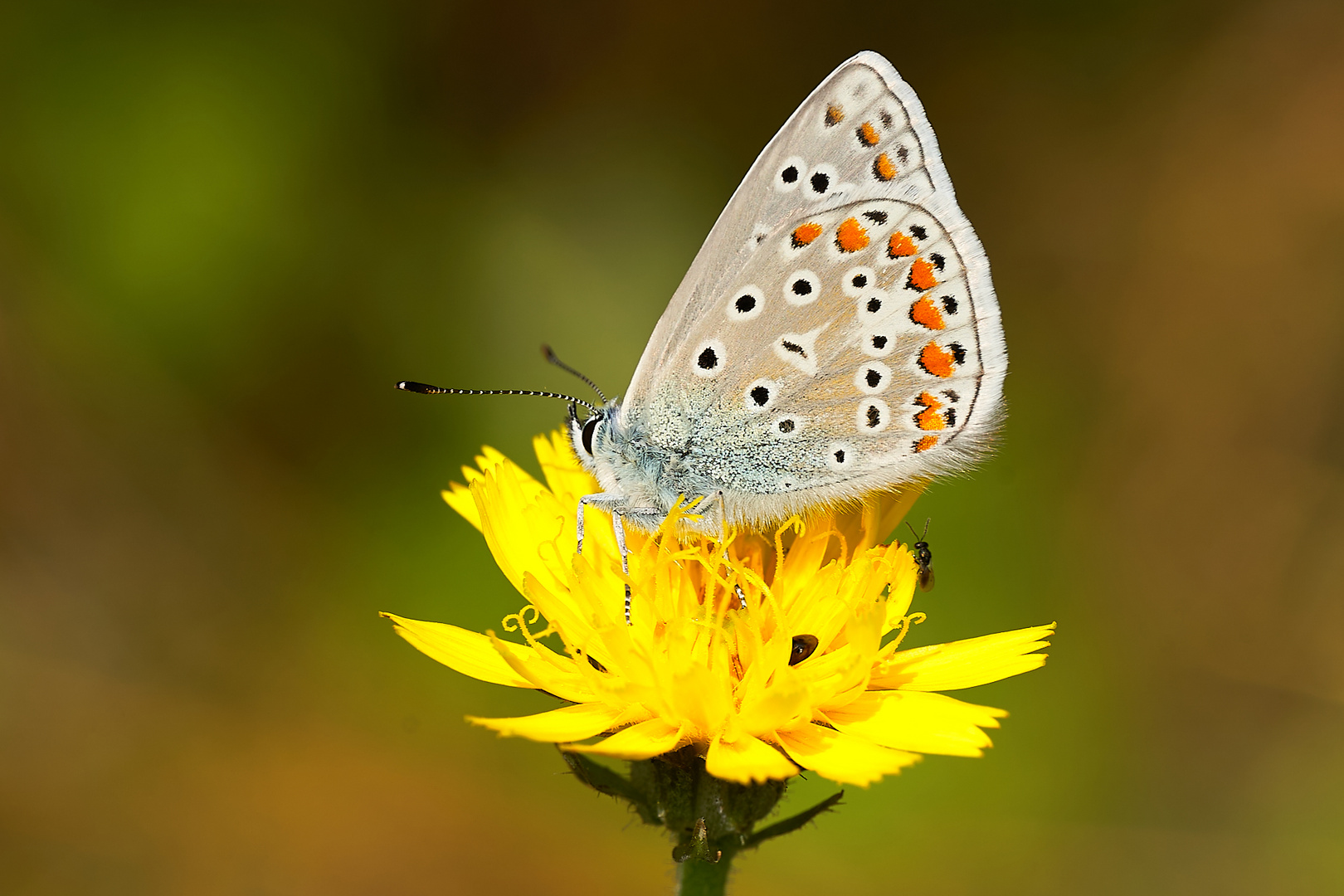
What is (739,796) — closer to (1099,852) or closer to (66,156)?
(1099,852)

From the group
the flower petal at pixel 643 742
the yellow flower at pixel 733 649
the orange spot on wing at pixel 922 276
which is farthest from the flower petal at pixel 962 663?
the orange spot on wing at pixel 922 276

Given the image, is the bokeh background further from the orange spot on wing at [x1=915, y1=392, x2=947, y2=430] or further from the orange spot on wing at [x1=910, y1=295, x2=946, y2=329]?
the orange spot on wing at [x1=910, y1=295, x2=946, y2=329]

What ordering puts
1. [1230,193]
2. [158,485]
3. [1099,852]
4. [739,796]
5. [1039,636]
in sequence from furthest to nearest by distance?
[1230,193] → [158,485] → [1099,852] → [1039,636] → [739,796]

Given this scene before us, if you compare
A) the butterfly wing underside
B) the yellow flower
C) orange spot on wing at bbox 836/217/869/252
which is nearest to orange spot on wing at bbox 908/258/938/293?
the butterfly wing underside

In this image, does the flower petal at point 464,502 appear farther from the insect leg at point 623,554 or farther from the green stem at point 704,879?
the green stem at point 704,879

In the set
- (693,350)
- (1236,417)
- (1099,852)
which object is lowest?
(1099,852)

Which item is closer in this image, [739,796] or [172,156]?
[739,796]

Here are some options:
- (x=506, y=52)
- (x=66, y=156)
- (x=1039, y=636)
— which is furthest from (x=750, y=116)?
(x=1039, y=636)
